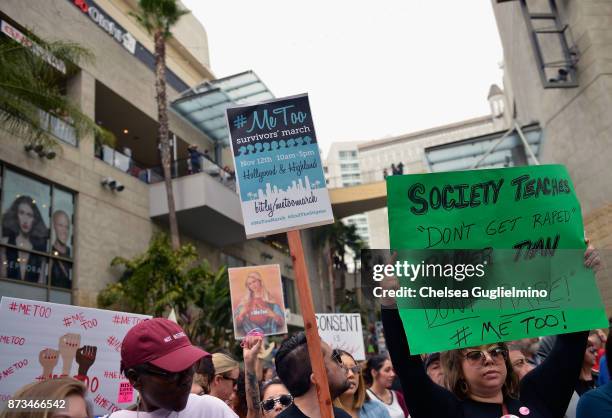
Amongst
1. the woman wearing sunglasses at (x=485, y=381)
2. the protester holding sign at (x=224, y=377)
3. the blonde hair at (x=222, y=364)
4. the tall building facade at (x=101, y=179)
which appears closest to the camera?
the woman wearing sunglasses at (x=485, y=381)

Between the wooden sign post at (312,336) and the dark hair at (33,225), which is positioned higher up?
the dark hair at (33,225)

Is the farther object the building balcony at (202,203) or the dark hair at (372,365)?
the building balcony at (202,203)

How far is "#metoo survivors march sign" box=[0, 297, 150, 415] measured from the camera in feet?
12.8

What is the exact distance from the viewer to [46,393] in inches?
83.7

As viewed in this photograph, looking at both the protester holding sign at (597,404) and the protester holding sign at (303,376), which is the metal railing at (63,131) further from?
the protester holding sign at (597,404)

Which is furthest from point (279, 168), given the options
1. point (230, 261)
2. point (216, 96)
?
point (230, 261)

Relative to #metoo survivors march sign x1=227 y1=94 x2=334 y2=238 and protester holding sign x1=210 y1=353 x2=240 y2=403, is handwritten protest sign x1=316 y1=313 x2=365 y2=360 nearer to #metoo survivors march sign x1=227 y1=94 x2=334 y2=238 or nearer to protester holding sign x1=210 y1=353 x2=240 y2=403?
protester holding sign x1=210 y1=353 x2=240 y2=403

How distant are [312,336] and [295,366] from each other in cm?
19

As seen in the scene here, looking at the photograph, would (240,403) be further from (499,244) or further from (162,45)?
(162,45)

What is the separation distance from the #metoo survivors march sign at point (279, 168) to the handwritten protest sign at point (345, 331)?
13.5 ft

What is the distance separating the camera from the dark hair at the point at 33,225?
14.8m

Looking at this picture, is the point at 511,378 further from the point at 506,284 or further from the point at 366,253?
the point at 366,253

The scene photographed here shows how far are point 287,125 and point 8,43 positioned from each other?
9440mm

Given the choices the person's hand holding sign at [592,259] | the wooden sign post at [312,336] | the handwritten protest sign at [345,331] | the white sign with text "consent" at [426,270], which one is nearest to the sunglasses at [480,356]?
the white sign with text "consent" at [426,270]
